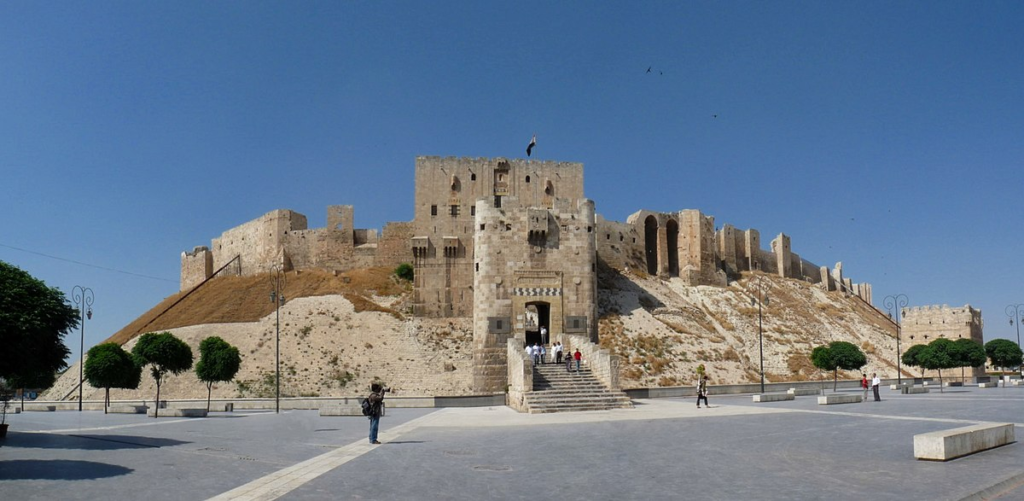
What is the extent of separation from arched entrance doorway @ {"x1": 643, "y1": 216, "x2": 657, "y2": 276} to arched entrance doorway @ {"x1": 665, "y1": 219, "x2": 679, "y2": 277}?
1133 millimetres

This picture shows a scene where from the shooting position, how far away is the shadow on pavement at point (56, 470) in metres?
10.5

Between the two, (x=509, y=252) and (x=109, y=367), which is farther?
(x=509, y=252)

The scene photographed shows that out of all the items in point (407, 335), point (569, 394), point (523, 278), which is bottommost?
point (569, 394)

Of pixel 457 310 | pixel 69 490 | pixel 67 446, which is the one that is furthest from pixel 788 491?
pixel 457 310

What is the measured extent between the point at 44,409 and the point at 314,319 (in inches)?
660

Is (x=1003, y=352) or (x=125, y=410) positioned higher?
(x=1003, y=352)

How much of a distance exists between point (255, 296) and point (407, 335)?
14806mm

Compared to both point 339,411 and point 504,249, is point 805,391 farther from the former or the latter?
point 339,411

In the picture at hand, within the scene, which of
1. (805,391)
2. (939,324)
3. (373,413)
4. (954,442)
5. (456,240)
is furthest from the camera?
(939,324)

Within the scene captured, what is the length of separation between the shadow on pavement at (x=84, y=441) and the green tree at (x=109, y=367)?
15335 mm

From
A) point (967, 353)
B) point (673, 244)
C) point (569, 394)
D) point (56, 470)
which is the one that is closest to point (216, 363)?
point (569, 394)

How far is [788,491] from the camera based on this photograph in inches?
370

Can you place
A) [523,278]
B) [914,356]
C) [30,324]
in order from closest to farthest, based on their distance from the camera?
1. [30,324]
2. [523,278]
3. [914,356]

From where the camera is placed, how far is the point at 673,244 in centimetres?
6600
